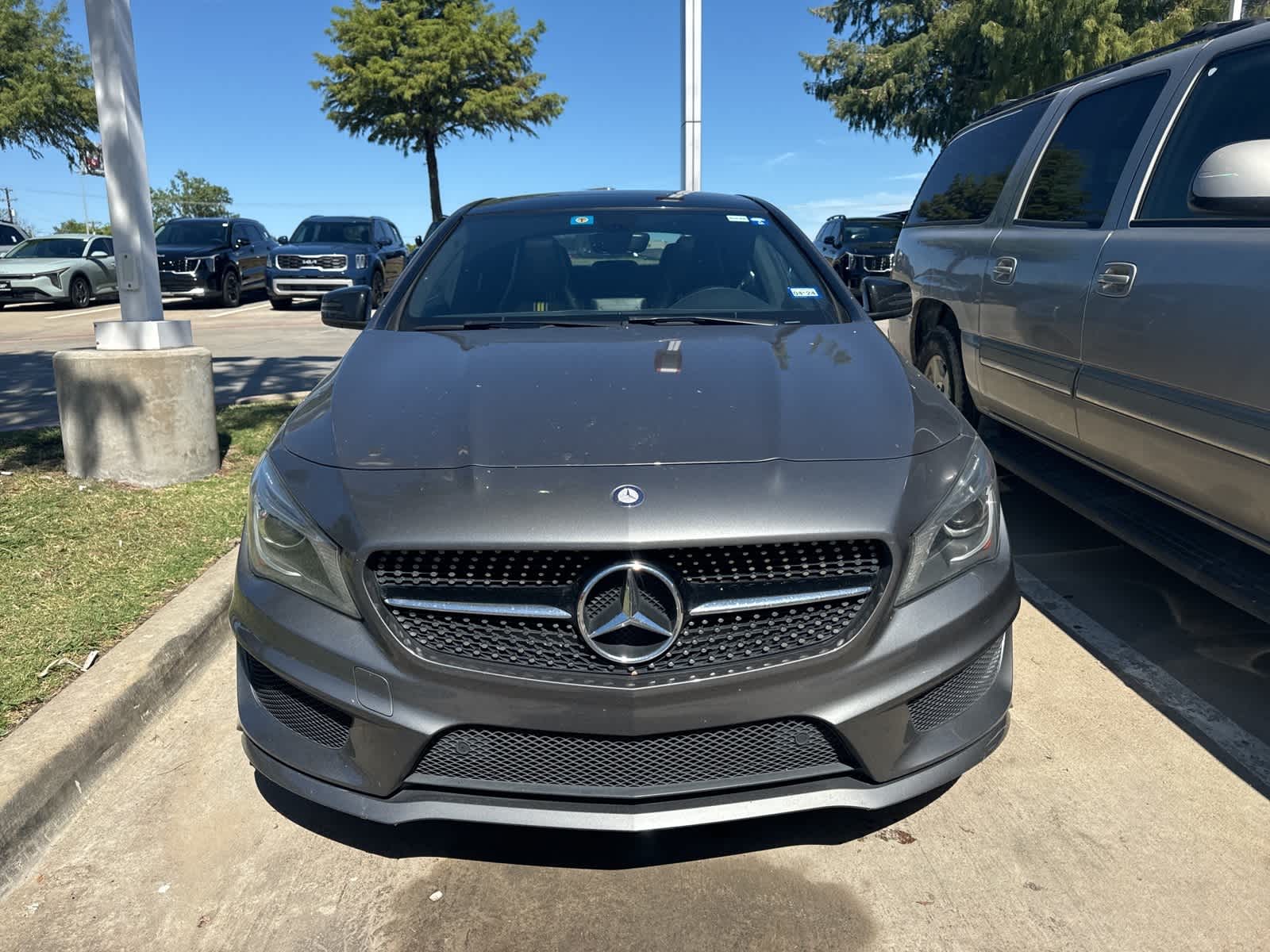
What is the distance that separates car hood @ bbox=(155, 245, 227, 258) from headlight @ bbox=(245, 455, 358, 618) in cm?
1956

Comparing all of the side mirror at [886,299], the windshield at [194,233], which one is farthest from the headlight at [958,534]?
the windshield at [194,233]

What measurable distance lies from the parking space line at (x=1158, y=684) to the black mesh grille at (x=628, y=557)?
147 centimetres

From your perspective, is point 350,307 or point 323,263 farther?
point 323,263

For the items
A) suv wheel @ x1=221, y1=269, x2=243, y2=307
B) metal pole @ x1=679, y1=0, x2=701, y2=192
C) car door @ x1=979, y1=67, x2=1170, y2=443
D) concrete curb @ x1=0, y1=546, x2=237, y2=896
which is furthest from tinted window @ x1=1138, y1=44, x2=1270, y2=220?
suv wheel @ x1=221, y1=269, x2=243, y2=307

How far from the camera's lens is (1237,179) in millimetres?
2830

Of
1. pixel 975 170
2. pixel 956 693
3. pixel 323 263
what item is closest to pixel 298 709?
pixel 956 693

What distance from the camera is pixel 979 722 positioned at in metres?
2.40

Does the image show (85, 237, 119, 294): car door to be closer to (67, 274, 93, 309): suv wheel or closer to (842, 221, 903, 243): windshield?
(67, 274, 93, 309): suv wheel

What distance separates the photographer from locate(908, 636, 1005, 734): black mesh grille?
90.0 inches

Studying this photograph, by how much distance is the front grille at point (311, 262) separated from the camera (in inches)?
753

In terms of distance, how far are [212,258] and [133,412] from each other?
54.5 ft

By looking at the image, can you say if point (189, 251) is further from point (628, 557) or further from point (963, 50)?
point (628, 557)

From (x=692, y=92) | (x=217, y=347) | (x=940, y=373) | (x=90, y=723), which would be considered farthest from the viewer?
(x=217, y=347)

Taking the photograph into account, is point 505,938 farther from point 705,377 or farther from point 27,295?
point 27,295
